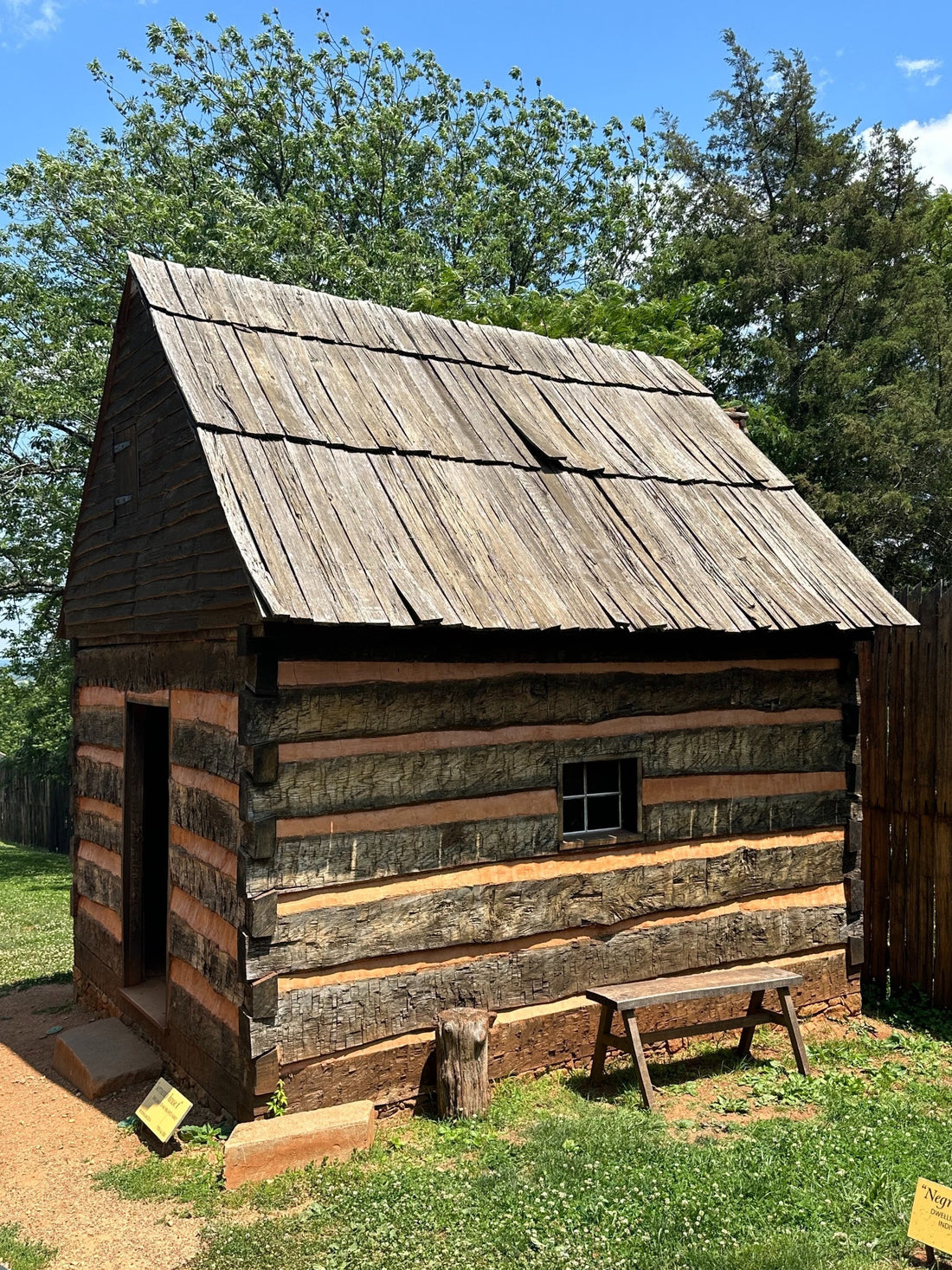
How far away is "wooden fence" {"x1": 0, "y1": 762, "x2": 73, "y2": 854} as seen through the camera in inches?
1021

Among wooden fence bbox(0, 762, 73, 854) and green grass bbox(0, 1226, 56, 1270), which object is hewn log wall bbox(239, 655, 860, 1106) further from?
wooden fence bbox(0, 762, 73, 854)

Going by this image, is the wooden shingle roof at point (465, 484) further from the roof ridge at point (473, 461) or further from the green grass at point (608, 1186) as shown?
the green grass at point (608, 1186)

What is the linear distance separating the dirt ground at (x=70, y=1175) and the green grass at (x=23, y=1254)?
2.3 inches

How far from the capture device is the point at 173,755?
24.8ft

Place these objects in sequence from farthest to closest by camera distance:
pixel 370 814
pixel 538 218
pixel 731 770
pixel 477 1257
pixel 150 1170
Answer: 1. pixel 538 218
2. pixel 731 770
3. pixel 370 814
4. pixel 150 1170
5. pixel 477 1257

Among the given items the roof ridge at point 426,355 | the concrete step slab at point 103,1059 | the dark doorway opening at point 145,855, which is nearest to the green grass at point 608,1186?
the concrete step slab at point 103,1059

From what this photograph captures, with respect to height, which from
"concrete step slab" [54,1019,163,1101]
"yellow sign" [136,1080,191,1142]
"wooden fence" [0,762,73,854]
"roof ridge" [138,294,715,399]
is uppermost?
"roof ridge" [138,294,715,399]

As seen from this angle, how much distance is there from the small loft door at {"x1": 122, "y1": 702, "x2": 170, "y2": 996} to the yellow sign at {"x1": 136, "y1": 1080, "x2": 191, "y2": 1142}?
68.0 inches

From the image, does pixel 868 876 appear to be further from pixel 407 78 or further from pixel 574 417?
pixel 407 78

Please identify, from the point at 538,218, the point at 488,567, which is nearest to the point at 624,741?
the point at 488,567

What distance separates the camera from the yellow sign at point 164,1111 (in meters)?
6.19

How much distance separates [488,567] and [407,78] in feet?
79.2

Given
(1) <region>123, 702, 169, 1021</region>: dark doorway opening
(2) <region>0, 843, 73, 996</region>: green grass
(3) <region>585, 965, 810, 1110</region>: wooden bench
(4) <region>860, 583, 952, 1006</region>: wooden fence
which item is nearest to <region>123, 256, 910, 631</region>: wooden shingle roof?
(4) <region>860, 583, 952, 1006</region>: wooden fence

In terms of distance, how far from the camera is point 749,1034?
767cm
